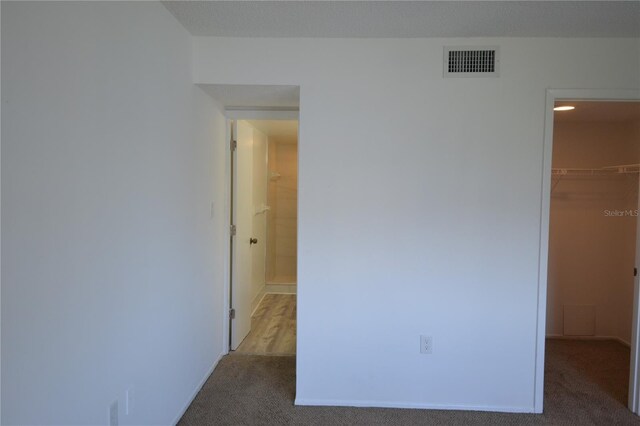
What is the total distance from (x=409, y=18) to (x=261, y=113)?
1429 millimetres

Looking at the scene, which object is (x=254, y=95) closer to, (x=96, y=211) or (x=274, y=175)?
(x=96, y=211)

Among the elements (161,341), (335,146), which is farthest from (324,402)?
(335,146)

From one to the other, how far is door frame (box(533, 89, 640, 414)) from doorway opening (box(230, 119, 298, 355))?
183 cm

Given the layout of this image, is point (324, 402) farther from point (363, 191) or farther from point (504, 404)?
point (363, 191)

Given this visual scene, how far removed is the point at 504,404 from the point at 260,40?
2.68m

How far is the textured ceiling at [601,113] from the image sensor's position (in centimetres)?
322

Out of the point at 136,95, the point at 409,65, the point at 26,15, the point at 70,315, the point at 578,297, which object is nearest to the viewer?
the point at 26,15

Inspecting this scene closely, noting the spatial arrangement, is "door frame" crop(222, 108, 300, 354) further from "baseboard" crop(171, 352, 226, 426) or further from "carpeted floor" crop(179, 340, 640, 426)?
"carpeted floor" crop(179, 340, 640, 426)

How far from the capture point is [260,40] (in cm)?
260

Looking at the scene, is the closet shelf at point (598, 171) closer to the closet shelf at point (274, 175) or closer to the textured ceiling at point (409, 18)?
the textured ceiling at point (409, 18)

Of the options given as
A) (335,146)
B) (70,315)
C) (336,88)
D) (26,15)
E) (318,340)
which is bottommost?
(318,340)

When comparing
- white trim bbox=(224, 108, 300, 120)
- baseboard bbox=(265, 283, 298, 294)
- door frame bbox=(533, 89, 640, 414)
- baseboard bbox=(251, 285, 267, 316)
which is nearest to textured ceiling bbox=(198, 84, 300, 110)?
white trim bbox=(224, 108, 300, 120)

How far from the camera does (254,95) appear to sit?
2.87 m

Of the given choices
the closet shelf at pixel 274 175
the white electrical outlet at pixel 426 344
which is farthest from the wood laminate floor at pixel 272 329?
the closet shelf at pixel 274 175
